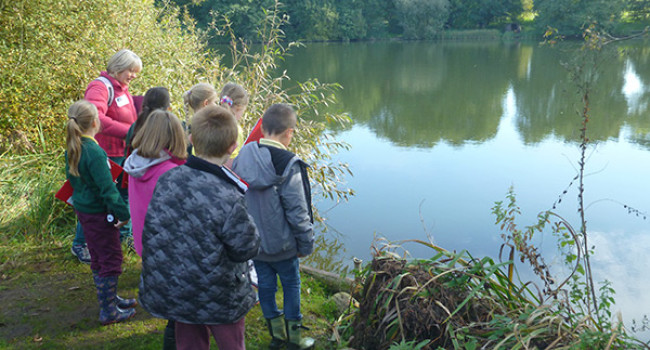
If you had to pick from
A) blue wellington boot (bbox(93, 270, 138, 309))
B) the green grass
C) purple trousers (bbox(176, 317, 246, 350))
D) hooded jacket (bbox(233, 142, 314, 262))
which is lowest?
the green grass

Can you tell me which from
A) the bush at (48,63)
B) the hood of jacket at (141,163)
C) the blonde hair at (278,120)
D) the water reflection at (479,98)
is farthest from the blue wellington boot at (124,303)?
the water reflection at (479,98)

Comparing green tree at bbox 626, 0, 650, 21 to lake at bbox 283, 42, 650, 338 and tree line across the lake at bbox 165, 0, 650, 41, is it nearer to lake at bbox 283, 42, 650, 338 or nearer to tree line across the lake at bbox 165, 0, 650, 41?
lake at bbox 283, 42, 650, 338

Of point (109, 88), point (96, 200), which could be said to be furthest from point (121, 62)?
point (96, 200)

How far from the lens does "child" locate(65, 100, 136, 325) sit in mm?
2782

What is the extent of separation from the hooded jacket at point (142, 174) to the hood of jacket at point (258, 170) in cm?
38

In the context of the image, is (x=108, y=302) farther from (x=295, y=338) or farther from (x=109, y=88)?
(x=109, y=88)

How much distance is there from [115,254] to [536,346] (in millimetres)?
2285

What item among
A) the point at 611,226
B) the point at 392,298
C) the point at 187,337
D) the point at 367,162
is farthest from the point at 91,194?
the point at 367,162

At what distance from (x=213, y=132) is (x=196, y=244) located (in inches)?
17.8

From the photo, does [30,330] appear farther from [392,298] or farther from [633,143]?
[633,143]

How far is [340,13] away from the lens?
46.6 metres

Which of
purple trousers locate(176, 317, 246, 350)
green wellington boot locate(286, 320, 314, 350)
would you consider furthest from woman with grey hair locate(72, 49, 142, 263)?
purple trousers locate(176, 317, 246, 350)

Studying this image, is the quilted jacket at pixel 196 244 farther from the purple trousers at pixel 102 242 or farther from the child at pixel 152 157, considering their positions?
the purple trousers at pixel 102 242

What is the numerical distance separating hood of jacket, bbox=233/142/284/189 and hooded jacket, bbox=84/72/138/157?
155 centimetres
